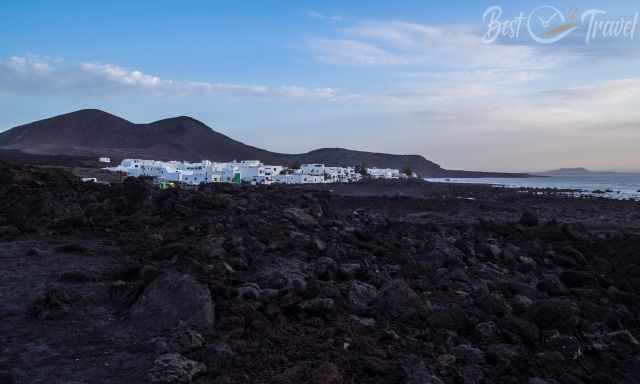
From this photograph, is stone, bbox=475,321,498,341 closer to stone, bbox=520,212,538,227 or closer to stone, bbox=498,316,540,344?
stone, bbox=498,316,540,344

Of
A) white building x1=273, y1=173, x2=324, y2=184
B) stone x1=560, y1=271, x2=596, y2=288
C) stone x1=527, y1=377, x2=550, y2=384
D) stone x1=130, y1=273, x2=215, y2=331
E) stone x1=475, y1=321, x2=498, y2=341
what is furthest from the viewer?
white building x1=273, y1=173, x2=324, y2=184

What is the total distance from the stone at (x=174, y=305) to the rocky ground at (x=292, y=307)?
16mm

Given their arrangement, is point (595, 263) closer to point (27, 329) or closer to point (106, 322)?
point (106, 322)

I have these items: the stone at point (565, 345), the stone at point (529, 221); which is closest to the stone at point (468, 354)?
the stone at point (565, 345)

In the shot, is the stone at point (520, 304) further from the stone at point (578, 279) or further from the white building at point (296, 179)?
the white building at point (296, 179)

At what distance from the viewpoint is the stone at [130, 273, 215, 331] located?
5.18 metres

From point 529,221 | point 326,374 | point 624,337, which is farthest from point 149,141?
point 326,374

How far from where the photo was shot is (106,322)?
5.39 metres

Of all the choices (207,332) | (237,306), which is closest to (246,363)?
(207,332)

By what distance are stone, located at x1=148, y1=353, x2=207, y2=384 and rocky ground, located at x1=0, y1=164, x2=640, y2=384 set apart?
0.06 ft

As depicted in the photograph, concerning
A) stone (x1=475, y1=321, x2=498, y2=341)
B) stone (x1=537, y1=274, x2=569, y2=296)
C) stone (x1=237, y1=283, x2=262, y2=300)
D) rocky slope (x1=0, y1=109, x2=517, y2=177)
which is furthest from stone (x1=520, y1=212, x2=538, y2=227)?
rocky slope (x1=0, y1=109, x2=517, y2=177)

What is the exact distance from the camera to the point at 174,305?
211 inches

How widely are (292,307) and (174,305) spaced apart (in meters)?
1.40

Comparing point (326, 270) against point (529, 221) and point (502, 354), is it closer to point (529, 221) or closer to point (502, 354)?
point (502, 354)
